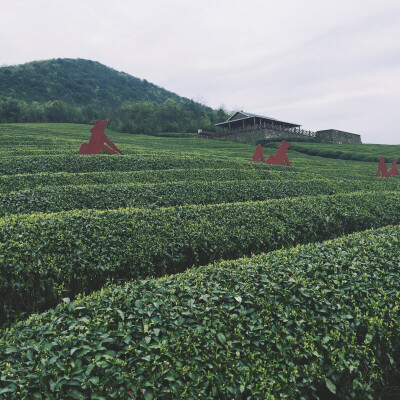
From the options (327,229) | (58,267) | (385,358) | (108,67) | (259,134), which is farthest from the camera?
(108,67)

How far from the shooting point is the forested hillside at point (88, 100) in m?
65.4

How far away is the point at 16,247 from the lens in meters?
5.98

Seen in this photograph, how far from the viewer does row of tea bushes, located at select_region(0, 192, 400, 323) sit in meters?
5.71

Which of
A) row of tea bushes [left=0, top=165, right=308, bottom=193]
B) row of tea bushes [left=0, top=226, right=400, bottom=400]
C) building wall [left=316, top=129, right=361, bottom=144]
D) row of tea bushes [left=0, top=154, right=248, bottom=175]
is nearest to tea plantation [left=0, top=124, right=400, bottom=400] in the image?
row of tea bushes [left=0, top=226, right=400, bottom=400]

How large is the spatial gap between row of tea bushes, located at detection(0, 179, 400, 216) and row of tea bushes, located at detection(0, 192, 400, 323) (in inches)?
95.5

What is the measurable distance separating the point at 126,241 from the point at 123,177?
7.70 m

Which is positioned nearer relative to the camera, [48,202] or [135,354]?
[135,354]

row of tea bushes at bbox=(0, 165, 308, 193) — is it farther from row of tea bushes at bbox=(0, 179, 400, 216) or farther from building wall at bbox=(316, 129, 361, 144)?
building wall at bbox=(316, 129, 361, 144)

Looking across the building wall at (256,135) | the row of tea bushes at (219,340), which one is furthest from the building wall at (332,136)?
the row of tea bushes at (219,340)

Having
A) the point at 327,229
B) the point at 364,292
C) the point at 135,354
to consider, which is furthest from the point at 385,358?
the point at 327,229

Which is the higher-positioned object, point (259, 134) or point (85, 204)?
point (259, 134)

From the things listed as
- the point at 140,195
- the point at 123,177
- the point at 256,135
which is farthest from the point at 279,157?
the point at 256,135

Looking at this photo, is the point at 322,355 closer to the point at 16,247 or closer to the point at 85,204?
the point at 16,247

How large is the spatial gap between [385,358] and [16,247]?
6.05 metres
